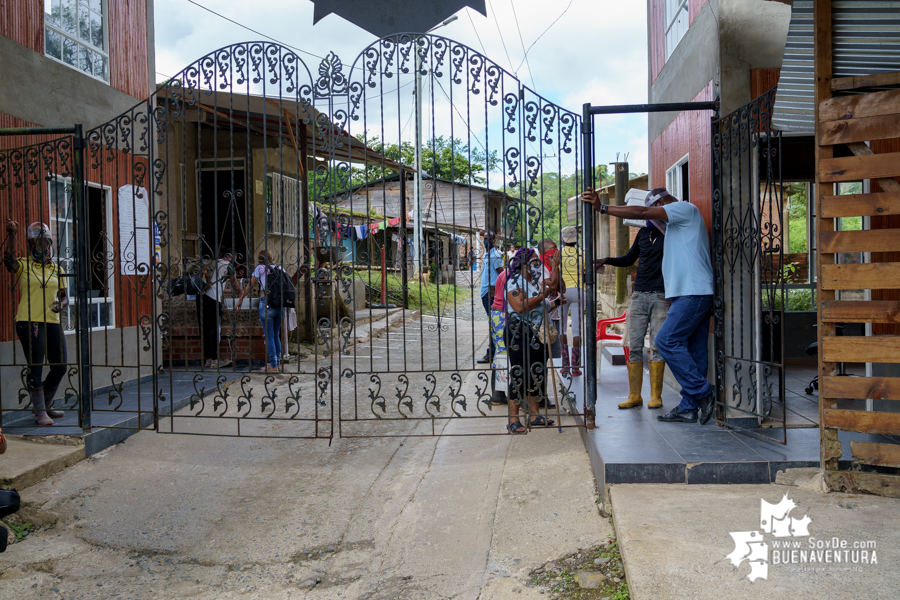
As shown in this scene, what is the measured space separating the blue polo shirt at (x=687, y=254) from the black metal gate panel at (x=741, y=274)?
4.3 inches

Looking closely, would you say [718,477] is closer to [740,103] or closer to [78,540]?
[740,103]

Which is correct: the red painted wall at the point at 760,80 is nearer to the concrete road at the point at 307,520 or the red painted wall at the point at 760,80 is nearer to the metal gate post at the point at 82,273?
the concrete road at the point at 307,520

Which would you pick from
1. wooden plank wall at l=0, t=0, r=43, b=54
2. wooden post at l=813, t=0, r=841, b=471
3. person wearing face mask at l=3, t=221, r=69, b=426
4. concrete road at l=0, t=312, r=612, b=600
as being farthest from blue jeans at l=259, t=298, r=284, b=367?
wooden post at l=813, t=0, r=841, b=471

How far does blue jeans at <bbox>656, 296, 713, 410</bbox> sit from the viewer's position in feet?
17.1

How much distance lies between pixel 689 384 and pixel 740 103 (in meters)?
2.14

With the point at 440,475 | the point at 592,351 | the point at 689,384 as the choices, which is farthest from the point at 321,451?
the point at 689,384

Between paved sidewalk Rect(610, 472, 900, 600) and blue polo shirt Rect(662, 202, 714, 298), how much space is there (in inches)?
65.2

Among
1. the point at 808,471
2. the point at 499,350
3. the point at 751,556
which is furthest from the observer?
the point at 499,350

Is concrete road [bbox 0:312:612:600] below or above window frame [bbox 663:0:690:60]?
below

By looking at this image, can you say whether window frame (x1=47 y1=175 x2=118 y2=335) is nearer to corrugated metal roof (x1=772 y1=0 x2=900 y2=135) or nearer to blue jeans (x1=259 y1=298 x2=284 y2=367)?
blue jeans (x1=259 y1=298 x2=284 y2=367)

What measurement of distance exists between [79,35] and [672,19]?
20.9 feet

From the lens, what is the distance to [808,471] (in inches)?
161

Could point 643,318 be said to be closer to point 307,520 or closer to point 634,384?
point 634,384

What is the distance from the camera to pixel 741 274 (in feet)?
16.6
